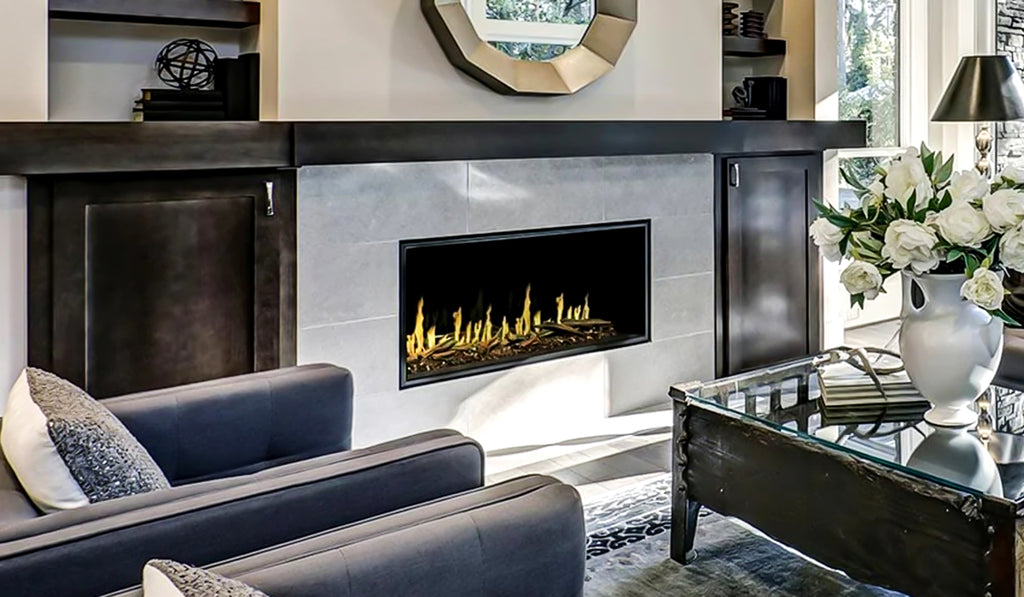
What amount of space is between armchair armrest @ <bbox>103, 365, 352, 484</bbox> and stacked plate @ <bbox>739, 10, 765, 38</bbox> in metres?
3.25

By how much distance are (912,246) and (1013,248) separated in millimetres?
206

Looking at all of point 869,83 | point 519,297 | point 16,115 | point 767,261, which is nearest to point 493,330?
point 519,297

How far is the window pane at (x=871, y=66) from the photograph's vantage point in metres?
5.64

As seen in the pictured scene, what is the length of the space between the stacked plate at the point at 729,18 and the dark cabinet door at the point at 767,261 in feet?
2.40

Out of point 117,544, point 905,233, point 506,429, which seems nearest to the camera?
point 117,544

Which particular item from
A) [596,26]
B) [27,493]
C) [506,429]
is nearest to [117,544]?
[27,493]

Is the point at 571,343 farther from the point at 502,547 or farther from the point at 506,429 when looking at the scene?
the point at 502,547

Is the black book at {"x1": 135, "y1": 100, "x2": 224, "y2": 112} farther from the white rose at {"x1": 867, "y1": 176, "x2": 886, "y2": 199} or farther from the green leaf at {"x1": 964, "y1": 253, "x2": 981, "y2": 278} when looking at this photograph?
the green leaf at {"x1": 964, "y1": 253, "x2": 981, "y2": 278}

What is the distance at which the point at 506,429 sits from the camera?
375 centimetres

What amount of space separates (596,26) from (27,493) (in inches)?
119

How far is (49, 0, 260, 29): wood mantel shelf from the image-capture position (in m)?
2.84

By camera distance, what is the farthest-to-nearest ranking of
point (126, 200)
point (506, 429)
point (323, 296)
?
point (506, 429) → point (323, 296) → point (126, 200)

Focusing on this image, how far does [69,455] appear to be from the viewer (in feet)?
5.00

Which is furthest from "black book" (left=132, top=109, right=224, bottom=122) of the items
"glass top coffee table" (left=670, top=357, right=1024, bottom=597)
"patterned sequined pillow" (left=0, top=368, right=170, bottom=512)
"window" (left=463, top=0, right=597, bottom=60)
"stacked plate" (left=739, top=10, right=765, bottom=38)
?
"stacked plate" (left=739, top=10, right=765, bottom=38)
